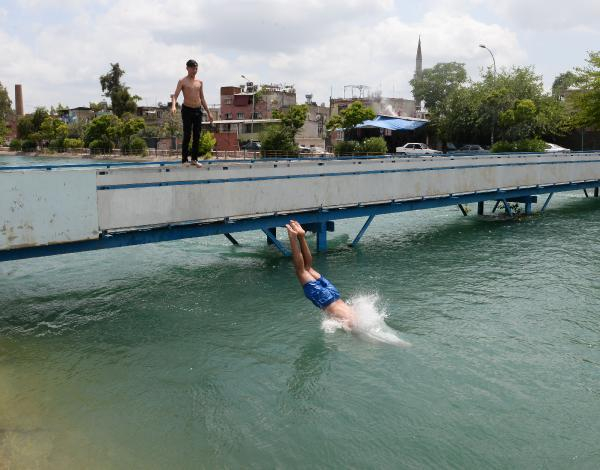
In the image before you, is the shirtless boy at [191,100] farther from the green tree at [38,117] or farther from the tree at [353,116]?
the green tree at [38,117]

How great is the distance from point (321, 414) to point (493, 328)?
4360 millimetres

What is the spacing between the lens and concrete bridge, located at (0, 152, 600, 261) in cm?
1014

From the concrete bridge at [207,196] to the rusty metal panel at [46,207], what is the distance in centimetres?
2

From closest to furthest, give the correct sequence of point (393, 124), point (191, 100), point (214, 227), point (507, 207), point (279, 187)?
point (191, 100) < point (214, 227) < point (279, 187) < point (507, 207) < point (393, 124)

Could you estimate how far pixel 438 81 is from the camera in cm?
7594

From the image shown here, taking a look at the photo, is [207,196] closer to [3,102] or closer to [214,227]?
[214,227]

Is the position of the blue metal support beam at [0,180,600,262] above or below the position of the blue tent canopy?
below

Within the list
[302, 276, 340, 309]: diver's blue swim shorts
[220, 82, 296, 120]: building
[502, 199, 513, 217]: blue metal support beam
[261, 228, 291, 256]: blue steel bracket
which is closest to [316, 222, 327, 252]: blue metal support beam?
[261, 228, 291, 256]: blue steel bracket

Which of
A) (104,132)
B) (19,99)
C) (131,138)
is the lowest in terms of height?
(131,138)

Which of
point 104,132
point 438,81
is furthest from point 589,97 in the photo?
point 104,132

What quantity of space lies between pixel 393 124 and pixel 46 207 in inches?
2052

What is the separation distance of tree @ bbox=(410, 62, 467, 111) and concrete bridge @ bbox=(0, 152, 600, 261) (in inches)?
2254

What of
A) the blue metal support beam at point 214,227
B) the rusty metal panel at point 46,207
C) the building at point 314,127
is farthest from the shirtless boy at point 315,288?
the building at point 314,127

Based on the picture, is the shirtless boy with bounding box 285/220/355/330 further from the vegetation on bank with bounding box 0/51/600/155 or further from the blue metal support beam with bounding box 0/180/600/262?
the vegetation on bank with bounding box 0/51/600/155
